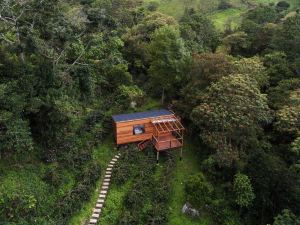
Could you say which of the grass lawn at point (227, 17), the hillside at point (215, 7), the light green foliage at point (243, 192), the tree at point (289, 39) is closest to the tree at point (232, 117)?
the light green foliage at point (243, 192)

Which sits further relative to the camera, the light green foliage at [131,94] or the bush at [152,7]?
the bush at [152,7]

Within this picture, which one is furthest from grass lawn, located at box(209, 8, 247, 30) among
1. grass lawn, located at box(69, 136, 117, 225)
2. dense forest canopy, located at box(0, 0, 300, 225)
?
grass lawn, located at box(69, 136, 117, 225)

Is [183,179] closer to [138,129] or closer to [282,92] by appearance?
[138,129]

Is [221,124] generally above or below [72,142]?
above

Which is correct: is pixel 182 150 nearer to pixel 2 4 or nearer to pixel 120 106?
pixel 120 106

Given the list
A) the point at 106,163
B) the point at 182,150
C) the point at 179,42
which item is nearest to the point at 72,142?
the point at 106,163

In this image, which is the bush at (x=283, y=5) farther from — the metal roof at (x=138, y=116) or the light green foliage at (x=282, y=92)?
the metal roof at (x=138, y=116)
